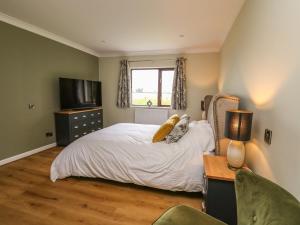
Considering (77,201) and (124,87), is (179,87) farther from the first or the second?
(77,201)

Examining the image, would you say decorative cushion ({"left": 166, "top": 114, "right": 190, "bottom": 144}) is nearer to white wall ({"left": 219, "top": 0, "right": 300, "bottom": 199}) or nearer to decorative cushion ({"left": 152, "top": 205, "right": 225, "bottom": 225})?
white wall ({"left": 219, "top": 0, "right": 300, "bottom": 199})

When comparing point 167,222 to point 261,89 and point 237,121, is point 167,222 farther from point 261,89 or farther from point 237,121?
point 261,89

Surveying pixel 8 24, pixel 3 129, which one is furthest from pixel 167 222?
pixel 8 24

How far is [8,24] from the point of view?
9.99 feet

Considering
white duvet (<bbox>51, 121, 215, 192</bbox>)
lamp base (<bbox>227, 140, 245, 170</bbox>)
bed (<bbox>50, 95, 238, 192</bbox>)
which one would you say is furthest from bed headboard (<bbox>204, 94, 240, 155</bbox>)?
lamp base (<bbox>227, 140, 245, 170</bbox>)

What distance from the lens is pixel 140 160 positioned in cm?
235

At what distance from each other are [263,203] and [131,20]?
122 inches

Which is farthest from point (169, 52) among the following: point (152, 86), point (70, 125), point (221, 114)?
point (221, 114)

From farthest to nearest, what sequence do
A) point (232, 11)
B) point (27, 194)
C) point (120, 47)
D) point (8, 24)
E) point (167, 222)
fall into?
point (120, 47), point (8, 24), point (232, 11), point (27, 194), point (167, 222)

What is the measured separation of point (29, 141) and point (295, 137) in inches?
163

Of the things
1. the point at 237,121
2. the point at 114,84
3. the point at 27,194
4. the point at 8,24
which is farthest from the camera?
the point at 114,84

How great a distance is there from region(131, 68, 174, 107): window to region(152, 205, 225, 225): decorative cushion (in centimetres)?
430

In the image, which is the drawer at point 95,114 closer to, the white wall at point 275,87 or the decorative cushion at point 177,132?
the decorative cushion at point 177,132

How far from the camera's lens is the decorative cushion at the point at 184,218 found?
3.40 feet
